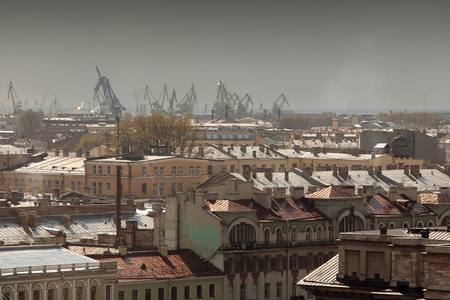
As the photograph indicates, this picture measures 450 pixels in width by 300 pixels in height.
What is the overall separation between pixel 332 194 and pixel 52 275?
18.0 metres

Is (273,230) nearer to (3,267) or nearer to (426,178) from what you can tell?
(3,267)

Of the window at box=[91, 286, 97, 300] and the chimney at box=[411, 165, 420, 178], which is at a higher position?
the chimney at box=[411, 165, 420, 178]

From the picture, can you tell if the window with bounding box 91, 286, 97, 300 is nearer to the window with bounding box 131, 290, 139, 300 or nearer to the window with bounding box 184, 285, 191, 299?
the window with bounding box 131, 290, 139, 300

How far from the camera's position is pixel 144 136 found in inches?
5413

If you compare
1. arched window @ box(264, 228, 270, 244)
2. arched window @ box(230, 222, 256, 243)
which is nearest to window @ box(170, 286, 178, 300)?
arched window @ box(230, 222, 256, 243)

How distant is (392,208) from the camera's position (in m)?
63.6

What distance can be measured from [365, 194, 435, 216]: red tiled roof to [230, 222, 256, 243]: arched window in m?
6.84

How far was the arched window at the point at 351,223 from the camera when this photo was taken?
199 ft

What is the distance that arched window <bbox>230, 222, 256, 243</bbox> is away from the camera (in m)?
56.4

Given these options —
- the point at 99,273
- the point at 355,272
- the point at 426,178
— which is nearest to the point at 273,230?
the point at 99,273

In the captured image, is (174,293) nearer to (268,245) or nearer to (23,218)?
(268,245)

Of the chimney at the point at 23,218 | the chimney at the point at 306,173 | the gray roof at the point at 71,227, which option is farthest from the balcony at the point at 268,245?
the chimney at the point at 306,173

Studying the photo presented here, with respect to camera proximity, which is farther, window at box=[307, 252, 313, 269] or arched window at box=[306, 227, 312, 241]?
arched window at box=[306, 227, 312, 241]

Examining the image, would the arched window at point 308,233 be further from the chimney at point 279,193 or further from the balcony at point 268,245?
the chimney at point 279,193
